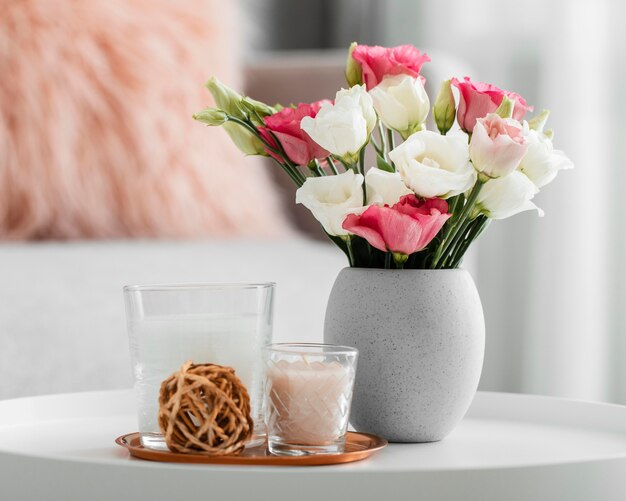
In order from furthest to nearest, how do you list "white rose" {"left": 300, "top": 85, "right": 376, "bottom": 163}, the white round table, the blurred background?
the blurred background, "white rose" {"left": 300, "top": 85, "right": 376, "bottom": 163}, the white round table

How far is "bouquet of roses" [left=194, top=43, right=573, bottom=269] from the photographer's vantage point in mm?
692

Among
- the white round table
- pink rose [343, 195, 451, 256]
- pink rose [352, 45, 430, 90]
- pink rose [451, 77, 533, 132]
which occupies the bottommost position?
the white round table

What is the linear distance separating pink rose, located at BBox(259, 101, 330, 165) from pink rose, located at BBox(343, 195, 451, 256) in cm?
8

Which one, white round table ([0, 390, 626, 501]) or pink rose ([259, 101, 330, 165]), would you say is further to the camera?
pink rose ([259, 101, 330, 165])

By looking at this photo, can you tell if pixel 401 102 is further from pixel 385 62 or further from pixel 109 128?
pixel 109 128

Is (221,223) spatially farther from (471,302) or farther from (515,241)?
(471,302)

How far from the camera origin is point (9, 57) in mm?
1577

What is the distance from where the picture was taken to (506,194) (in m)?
0.72

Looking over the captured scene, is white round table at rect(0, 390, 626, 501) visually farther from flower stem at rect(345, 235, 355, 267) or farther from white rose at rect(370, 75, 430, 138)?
white rose at rect(370, 75, 430, 138)

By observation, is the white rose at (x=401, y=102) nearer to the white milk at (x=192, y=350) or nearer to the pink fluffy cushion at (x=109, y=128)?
the white milk at (x=192, y=350)

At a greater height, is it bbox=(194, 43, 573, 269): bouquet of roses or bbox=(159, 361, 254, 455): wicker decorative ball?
bbox=(194, 43, 573, 269): bouquet of roses

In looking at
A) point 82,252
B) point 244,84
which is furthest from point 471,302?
point 244,84

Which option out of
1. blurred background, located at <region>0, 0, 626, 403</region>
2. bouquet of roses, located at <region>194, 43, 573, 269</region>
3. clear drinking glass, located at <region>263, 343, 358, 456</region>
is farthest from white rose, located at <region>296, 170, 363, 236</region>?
blurred background, located at <region>0, 0, 626, 403</region>

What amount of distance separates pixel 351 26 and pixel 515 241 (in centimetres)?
88
